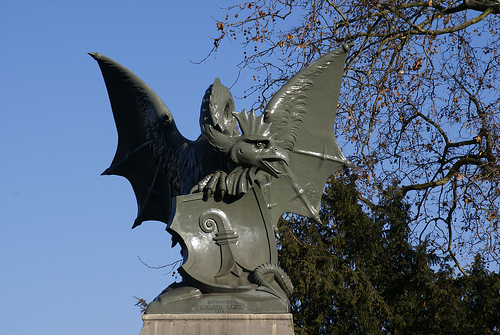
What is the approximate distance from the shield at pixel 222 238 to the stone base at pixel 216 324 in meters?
0.22

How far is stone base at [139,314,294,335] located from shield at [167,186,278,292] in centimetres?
22

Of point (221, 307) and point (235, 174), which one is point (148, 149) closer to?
point (235, 174)

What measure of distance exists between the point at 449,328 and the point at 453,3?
579cm

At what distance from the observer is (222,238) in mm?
5441

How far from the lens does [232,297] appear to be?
5.18 metres

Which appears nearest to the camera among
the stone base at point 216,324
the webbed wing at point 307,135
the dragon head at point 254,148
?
the stone base at point 216,324

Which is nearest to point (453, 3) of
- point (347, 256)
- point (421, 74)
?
point (421, 74)

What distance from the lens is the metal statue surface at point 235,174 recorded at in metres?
5.26

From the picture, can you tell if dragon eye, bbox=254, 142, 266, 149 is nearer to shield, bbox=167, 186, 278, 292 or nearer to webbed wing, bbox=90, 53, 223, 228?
shield, bbox=167, 186, 278, 292

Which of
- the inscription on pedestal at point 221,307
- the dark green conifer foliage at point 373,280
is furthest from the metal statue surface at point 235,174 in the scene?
the dark green conifer foliage at point 373,280

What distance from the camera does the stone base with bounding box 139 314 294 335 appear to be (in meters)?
5.09

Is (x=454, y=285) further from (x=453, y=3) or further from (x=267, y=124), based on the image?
(x=267, y=124)

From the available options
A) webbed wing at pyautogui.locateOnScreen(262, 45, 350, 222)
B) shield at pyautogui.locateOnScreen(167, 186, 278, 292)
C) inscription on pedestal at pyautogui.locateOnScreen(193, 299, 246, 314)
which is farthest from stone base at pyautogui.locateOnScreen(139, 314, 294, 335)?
webbed wing at pyautogui.locateOnScreen(262, 45, 350, 222)

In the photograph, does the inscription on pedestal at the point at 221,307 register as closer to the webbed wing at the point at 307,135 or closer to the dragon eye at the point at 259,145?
the webbed wing at the point at 307,135
